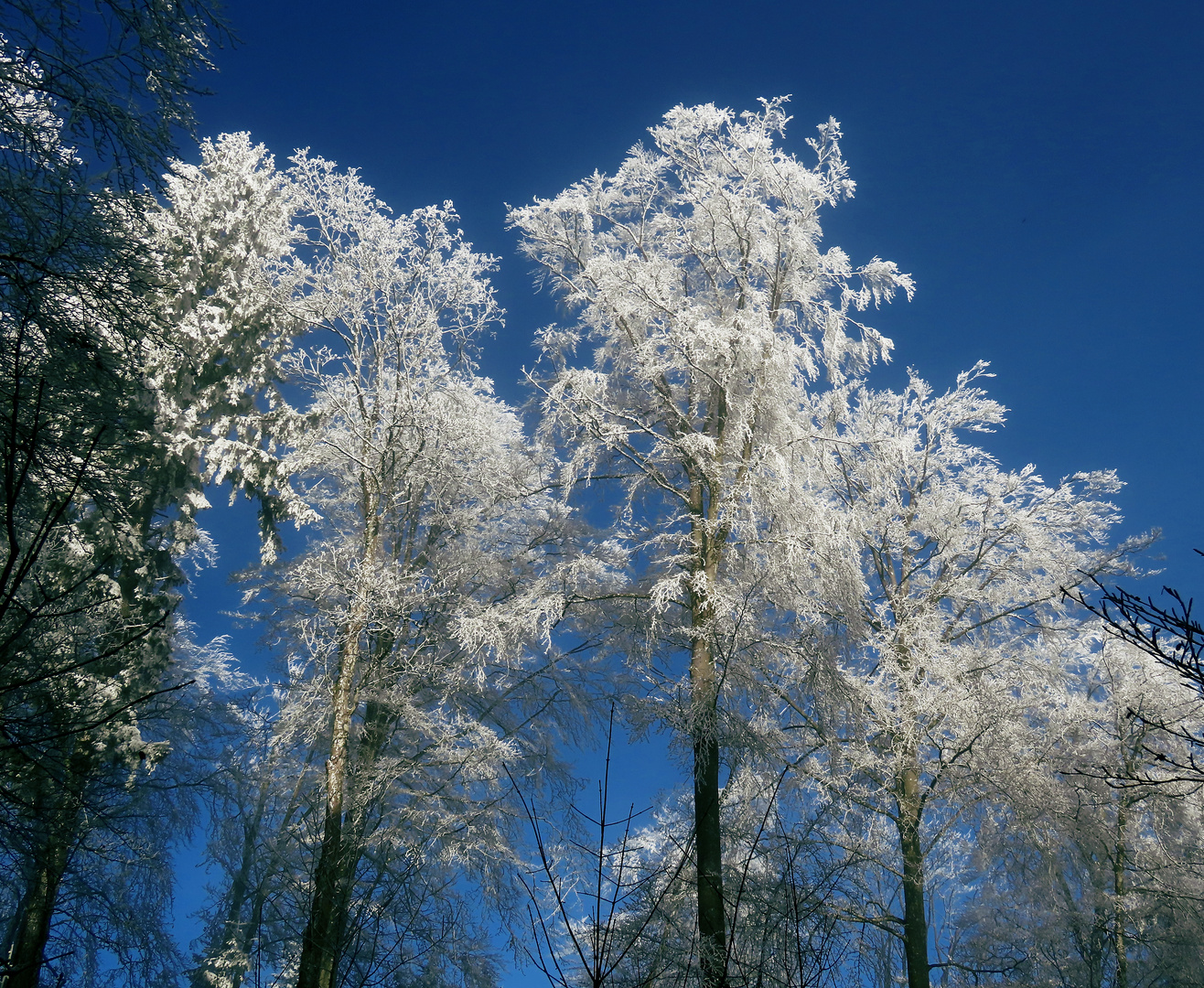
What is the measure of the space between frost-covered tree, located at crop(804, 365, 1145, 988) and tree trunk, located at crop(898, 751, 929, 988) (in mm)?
19

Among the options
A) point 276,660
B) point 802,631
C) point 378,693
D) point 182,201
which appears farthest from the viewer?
point 276,660

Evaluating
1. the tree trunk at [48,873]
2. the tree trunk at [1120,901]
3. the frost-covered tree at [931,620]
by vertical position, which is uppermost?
the frost-covered tree at [931,620]

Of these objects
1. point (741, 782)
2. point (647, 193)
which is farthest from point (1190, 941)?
point (647, 193)

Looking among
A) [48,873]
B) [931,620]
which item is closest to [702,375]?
[931,620]

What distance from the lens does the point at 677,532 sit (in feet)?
28.8

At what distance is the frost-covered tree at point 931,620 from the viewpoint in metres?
8.97

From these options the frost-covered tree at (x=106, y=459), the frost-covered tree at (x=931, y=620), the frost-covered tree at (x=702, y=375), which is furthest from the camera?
the frost-covered tree at (x=931, y=620)

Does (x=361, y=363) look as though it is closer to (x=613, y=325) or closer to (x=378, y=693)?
(x=613, y=325)

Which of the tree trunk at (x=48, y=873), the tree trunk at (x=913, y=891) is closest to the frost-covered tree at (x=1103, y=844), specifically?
the tree trunk at (x=913, y=891)

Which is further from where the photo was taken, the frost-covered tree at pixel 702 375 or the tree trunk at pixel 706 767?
the frost-covered tree at pixel 702 375

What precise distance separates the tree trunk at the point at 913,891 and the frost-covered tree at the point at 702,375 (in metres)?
1.79

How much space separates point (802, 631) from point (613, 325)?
13.7 feet

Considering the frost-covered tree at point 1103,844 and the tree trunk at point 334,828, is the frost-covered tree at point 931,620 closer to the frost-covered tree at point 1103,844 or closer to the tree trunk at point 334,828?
the frost-covered tree at point 1103,844

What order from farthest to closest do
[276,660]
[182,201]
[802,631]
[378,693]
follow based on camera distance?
[276,660], [182,201], [378,693], [802,631]
